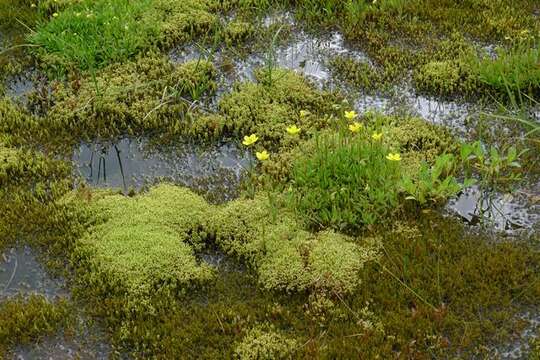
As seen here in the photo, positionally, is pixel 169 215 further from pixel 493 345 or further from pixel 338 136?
pixel 493 345

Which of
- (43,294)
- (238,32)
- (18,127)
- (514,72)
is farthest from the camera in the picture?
(238,32)

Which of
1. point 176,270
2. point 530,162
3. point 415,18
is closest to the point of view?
point 176,270

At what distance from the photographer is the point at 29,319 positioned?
4824mm

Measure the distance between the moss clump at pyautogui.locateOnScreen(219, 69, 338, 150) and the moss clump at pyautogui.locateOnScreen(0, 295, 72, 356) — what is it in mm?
2413

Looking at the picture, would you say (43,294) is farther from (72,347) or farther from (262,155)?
(262,155)

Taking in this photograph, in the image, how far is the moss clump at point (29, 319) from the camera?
4730 mm

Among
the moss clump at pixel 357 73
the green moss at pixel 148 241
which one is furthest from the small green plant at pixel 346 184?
the moss clump at pixel 357 73

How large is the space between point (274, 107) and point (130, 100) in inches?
57.9

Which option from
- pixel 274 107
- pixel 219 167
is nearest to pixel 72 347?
pixel 219 167

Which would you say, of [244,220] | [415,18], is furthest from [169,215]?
[415,18]

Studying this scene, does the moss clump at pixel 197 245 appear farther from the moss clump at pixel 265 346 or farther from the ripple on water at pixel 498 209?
the ripple on water at pixel 498 209

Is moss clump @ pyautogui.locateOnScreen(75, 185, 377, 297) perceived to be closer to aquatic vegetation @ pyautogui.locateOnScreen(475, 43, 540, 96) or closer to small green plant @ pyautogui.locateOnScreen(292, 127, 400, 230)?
small green plant @ pyautogui.locateOnScreen(292, 127, 400, 230)

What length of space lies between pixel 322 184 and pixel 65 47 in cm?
358

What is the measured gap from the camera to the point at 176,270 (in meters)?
5.17
